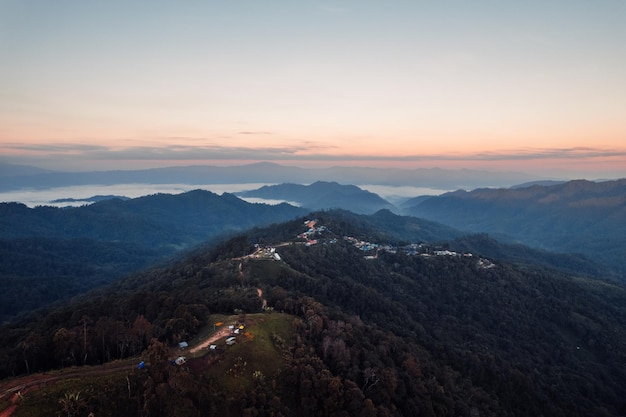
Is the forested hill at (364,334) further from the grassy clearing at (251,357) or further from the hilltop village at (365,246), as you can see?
the hilltop village at (365,246)

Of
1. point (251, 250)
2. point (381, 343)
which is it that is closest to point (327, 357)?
point (381, 343)

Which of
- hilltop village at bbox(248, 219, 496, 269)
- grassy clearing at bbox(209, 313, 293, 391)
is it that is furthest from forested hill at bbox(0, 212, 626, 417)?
hilltop village at bbox(248, 219, 496, 269)

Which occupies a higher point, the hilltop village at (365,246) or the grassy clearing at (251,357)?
the grassy clearing at (251,357)

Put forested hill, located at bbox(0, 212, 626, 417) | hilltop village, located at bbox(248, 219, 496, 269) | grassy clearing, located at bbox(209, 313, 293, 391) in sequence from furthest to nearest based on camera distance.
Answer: hilltop village, located at bbox(248, 219, 496, 269) < forested hill, located at bbox(0, 212, 626, 417) < grassy clearing, located at bbox(209, 313, 293, 391)

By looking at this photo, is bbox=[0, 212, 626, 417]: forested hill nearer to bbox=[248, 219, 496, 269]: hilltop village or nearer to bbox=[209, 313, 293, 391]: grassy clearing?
bbox=[209, 313, 293, 391]: grassy clearing

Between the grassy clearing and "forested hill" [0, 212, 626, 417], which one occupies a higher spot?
the grassy clearing

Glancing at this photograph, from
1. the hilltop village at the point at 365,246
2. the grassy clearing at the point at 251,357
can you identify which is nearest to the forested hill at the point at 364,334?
the grassy clearing at the point at 251,357

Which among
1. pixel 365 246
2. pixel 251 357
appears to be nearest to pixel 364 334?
pixel 251 357

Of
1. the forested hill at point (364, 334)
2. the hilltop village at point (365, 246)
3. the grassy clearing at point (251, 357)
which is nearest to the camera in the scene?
the grassy clearing at point (251, 357)

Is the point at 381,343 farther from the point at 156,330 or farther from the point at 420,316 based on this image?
the point at 420,316
